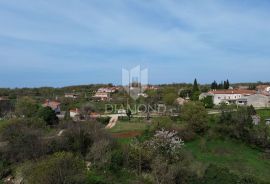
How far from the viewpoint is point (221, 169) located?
20.1m

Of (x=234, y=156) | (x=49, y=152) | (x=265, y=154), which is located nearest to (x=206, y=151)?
(x=234, y=156)

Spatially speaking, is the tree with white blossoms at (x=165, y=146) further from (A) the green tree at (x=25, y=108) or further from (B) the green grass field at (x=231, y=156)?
(A) the green tree at (x=25, y=108)

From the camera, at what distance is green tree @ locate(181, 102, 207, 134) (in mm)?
29672

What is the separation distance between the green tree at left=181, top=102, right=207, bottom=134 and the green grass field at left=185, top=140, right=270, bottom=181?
6.20 ft

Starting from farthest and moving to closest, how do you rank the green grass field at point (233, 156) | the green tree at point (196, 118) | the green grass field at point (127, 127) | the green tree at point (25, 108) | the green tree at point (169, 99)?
the green tree at point (169, 99), the green tree at point (25, 108), the green grass field at point (127, 127), the green tree at point (196, 118), the green grass field at point (233, 156)

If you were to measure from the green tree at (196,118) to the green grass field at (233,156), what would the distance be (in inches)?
74.4

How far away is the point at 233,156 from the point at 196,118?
574cm

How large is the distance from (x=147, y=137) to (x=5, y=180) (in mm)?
11736

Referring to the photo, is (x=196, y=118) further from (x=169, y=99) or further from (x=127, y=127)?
(x=169, y=99)

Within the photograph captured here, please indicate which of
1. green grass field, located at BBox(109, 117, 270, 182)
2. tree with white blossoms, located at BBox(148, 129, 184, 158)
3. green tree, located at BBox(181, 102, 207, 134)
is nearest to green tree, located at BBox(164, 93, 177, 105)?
green tree, located at BBox(181, 102, 207, 134)

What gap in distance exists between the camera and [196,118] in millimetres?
29703

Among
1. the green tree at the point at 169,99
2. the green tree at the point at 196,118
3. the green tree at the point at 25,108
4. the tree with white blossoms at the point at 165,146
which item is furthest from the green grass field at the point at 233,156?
the green tree at the point at 25,108

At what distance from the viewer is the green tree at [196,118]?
29.7 m

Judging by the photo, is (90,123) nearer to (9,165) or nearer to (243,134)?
(9,165)
